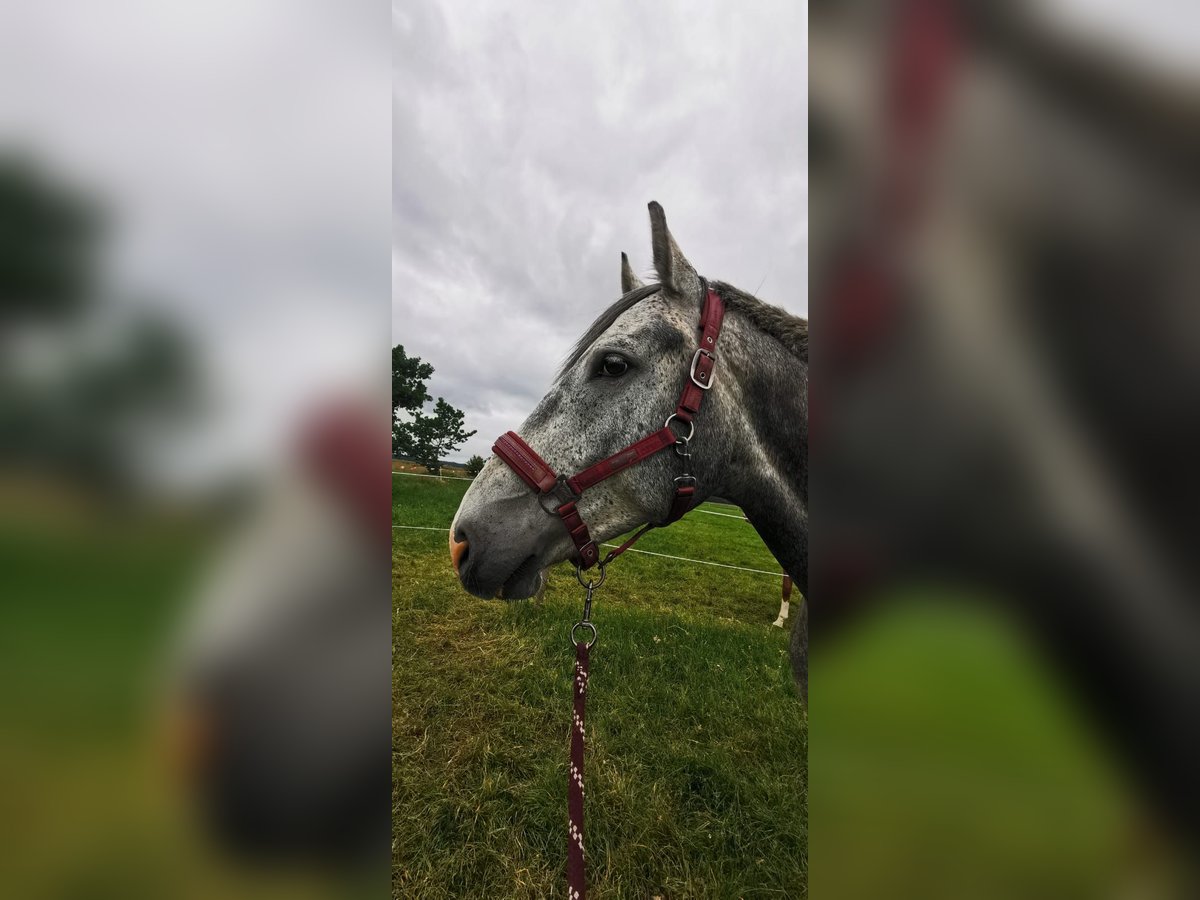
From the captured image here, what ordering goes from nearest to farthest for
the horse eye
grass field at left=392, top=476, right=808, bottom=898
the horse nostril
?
the horse nostril → the horse eye → grass field at left=392, top=476, right=808, bottom=898

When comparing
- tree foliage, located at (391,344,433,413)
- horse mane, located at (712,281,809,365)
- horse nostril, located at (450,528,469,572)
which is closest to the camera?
horse nostril, located at (450,528,469,572)

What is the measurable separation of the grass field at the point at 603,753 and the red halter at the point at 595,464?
1.85 m

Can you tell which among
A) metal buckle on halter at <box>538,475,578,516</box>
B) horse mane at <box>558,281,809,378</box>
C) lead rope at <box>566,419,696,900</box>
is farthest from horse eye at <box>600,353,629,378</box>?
metal buckle on halter at <box>538,475,578,516</box>

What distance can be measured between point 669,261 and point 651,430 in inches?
31.3

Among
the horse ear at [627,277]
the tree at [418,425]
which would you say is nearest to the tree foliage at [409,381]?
the tree at [418,425]

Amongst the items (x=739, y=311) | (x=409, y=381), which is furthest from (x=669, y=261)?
(x=409, y=381)

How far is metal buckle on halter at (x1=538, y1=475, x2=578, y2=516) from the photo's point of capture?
6.45 ft

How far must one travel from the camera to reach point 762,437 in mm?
2170

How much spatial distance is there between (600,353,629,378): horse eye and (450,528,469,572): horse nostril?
0.91 meters
